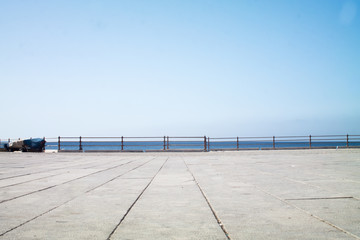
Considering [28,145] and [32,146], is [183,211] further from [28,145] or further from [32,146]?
[28,145]

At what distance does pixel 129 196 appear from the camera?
3.81 meters

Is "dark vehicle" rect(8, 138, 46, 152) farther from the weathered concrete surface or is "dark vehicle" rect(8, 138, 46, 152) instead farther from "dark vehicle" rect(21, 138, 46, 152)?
the weathered concrete surface

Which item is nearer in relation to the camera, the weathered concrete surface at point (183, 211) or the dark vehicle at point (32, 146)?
the weathered concrete surface at point (183, 211)

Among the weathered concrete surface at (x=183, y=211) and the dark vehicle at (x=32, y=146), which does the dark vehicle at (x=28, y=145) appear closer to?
the dark vehicle at (x=32, y=146)

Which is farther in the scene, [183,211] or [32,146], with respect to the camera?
[32,146]

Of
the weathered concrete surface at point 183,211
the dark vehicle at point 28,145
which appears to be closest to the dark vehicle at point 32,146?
the dark vehicle at point 28,145

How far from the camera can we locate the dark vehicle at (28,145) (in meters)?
21.5

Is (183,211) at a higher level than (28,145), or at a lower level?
lower

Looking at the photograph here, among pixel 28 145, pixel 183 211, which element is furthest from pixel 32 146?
pixel 183 211

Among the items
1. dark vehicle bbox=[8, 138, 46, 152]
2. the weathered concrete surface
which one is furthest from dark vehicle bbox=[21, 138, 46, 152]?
the weathered concrete surface

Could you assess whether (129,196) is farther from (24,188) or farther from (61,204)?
(24,188)

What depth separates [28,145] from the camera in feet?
70.9

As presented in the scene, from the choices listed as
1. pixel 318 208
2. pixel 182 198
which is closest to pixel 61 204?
pixel 182 198

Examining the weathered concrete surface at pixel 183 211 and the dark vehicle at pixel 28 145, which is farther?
the dark vehicle at pixel 28 145
